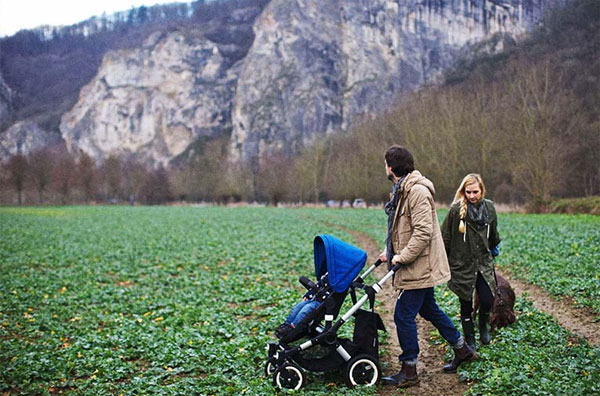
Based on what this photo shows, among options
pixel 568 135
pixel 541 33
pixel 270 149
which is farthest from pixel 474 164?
pixel 270 149

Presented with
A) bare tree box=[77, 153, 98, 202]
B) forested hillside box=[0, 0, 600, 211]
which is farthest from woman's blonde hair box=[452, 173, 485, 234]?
bare tree box=[77, 153, 98, 202]

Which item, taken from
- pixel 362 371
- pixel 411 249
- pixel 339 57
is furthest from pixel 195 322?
pixel 339 57

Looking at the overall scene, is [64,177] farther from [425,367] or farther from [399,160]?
[399,160]

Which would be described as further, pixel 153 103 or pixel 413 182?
pixel 153 103

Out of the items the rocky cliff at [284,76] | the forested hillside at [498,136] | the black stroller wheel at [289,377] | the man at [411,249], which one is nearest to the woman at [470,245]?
the man at [411,249]

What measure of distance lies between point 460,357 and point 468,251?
1446mm

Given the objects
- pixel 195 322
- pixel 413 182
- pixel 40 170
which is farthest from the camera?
pixel 40 170

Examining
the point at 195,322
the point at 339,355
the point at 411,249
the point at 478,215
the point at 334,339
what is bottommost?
the point at 195,322

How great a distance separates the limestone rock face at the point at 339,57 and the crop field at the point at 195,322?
128759 mm

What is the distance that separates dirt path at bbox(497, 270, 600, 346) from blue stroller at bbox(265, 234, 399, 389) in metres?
3.60

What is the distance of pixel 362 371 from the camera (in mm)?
6305

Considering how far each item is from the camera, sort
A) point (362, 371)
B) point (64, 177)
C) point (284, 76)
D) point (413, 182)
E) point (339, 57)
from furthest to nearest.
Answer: point (284, 76)
point (339, 57)
point (64, 177)
point (362, 371)
point (413, 182)

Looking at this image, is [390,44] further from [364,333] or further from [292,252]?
[364,333]

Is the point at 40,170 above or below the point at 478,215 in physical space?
above
